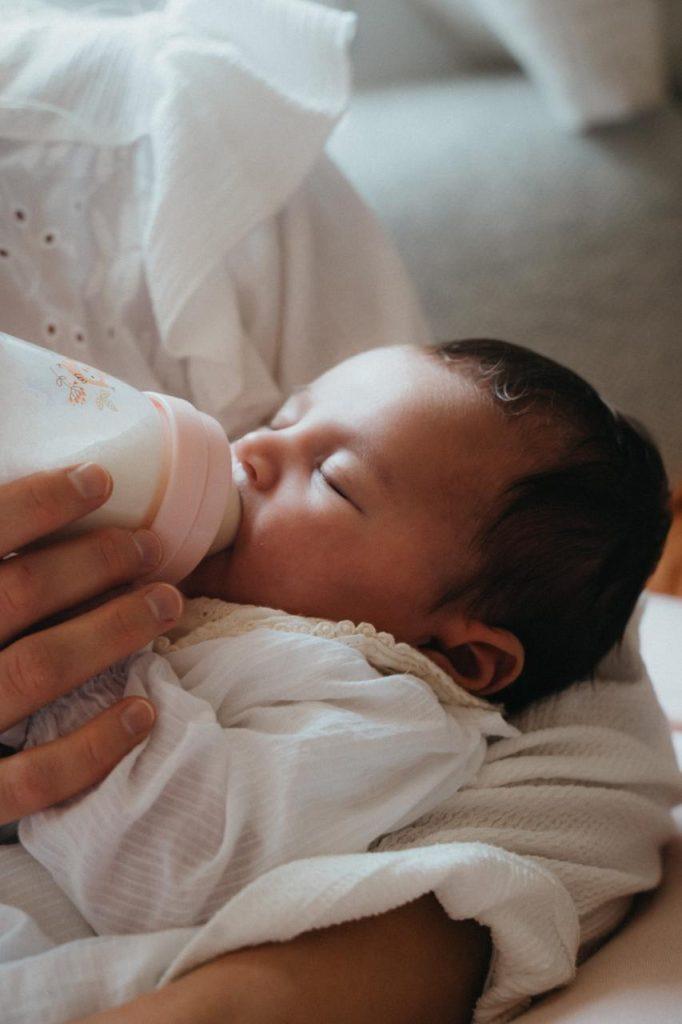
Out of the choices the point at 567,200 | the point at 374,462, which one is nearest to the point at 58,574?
the point at 374,462

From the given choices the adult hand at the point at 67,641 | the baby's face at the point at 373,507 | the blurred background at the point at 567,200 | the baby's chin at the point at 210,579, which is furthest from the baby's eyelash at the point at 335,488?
the blurred background at the point at 567,200

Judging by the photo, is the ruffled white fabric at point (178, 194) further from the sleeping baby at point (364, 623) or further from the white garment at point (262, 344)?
the sleeping baby at point (364, 623)

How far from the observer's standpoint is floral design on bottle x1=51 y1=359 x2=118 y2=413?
0.79m

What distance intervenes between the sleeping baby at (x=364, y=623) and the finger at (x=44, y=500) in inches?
6.2

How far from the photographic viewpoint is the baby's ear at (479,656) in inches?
37.8

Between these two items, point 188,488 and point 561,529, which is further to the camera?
point 561,529

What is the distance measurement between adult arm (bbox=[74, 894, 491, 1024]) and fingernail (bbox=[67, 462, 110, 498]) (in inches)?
12.8

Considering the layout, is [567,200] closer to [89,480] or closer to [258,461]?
[258,461]

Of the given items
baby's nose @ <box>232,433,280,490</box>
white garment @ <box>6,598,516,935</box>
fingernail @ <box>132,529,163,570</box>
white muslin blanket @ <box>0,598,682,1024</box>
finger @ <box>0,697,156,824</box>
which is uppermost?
fingernail @ <box>132,529,163,570</box>

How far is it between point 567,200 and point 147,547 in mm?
1202

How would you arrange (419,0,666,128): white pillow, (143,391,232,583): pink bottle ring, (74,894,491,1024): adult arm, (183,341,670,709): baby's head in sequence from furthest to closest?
(419,0,666,128): white pillow < (183,341,670,709): baby's head < (143,391,232,583): pink bottle ring < (74,894,491,1024): adult arm

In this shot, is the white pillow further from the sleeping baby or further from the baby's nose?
the baby's nose

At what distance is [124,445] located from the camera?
812 mm

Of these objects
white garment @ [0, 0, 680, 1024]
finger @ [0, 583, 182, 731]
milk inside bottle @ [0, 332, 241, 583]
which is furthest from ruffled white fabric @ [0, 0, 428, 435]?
finger @ [0, 583, 182, 731]
